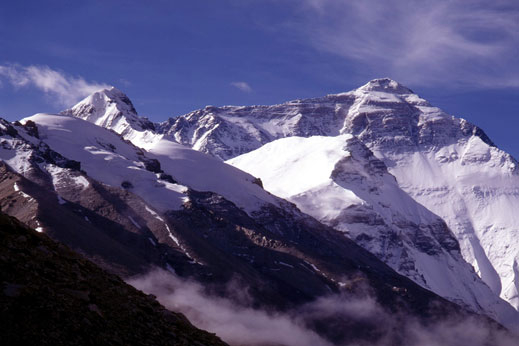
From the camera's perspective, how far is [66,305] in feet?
111

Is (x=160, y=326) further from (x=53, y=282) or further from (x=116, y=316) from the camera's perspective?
(x=53, y=282)

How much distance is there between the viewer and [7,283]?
1307 inches

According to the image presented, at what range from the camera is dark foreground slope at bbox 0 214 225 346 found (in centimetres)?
3173

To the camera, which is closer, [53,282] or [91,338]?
[91,338]

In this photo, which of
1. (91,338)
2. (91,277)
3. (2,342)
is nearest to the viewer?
(2,342)

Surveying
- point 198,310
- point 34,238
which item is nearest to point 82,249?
point 198,310

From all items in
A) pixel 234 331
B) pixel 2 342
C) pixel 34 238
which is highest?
pixel 234 331

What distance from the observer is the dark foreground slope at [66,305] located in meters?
31.7

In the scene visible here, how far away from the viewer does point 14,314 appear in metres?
31.6

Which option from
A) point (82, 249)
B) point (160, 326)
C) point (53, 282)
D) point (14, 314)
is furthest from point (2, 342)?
point (82, 249)

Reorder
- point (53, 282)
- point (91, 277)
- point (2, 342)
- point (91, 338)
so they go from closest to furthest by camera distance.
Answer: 1. point (2, 342)
2. point (91, 338)
3. point (53, 282)
4. point (91, 277)

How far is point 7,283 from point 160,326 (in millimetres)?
6888

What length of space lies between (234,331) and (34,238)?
158874mm

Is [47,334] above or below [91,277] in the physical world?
below
